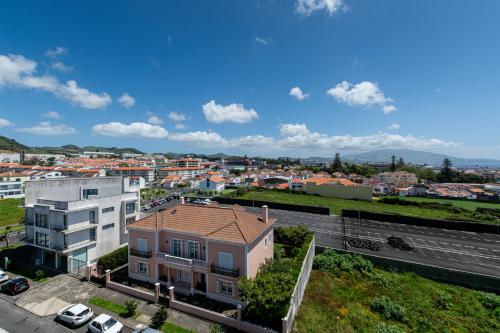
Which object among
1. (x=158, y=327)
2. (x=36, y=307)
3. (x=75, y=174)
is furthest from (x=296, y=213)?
(x=75, y=174)

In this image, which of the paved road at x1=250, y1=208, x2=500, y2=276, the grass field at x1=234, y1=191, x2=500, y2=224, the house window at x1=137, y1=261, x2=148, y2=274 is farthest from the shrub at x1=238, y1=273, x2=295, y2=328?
the grass field at x1=234, y1=191, x2=500, y2=224

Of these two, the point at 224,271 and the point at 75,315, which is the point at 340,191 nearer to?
the point at 224,271

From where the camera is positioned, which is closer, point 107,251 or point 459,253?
point 107,251

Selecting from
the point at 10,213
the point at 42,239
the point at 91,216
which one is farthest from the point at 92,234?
the point at 10,213

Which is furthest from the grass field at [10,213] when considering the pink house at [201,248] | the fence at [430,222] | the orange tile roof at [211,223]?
the fence at [430,222]

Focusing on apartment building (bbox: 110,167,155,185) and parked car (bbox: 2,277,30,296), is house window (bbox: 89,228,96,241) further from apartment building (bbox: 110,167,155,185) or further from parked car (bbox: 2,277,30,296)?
apartment building (bbox: 110,167,155,185)

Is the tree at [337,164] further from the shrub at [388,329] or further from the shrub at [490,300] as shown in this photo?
the shrub at [388,329]

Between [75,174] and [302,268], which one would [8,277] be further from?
[75,174]
